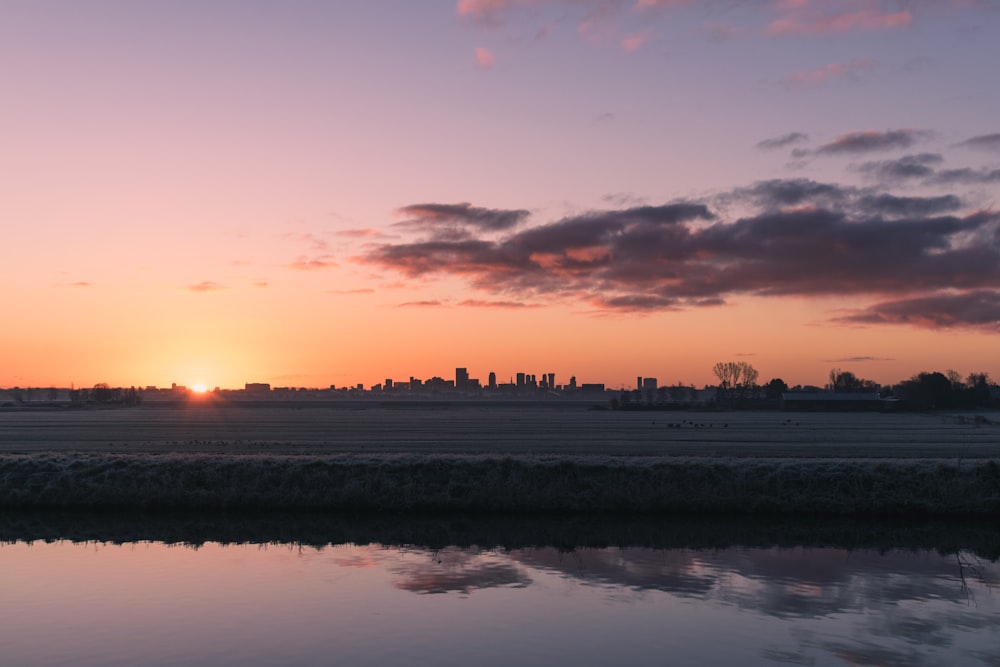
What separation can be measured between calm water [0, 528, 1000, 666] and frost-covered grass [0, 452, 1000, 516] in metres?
8.53

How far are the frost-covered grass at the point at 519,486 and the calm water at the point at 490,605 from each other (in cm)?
853

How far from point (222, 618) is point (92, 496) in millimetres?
22497

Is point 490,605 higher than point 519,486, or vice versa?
point 519,486

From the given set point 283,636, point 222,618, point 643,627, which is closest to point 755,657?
point 643,627

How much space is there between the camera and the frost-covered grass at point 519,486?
39031 millimetres

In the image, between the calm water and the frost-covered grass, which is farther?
the frost-covered grass

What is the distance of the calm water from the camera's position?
704 inches

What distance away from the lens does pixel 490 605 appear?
71.7 ft

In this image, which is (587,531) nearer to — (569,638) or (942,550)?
(942,550)

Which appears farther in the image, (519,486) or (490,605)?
(519,486)

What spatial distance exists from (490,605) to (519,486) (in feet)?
59.0

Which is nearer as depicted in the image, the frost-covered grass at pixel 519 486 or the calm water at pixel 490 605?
the calm water at pixel 490 605

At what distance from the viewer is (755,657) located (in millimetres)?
17453

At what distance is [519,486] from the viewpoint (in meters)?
39.8
